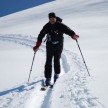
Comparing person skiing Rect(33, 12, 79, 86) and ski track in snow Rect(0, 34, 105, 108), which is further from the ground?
person skiing Rect(33, 12, 79, 86)

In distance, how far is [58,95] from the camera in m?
7.06

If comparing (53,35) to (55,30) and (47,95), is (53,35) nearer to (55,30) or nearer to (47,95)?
(55,30)

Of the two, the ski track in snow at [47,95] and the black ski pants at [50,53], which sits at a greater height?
the black ski pants at [50,53]

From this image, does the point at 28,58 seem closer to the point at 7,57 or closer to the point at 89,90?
the point at 7,57

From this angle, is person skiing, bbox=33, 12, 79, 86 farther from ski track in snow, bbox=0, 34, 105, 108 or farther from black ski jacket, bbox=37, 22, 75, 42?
ski track in snow, bbox=0, 34, 105, 108

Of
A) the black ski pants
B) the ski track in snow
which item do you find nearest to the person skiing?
the black ski pants

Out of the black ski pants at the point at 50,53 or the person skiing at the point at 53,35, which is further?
the black ski pants at the point at 50,53

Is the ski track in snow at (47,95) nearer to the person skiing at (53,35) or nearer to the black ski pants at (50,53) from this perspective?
the black ski pants at (50,53)

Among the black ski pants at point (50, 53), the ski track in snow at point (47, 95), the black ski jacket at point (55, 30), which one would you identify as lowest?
the ski track in snow at point (47, 95)

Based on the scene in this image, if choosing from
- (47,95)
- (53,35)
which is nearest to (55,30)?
(53,35)

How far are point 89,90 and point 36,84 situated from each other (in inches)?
72.0

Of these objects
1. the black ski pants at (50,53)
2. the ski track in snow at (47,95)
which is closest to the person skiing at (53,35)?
the black ski pants at (50,53)

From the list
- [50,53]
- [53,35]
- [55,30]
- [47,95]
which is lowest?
[47,95]

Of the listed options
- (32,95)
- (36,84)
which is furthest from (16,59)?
(32,95)
